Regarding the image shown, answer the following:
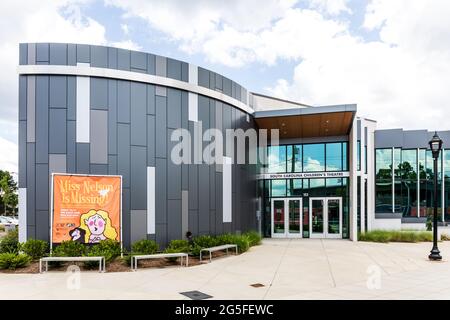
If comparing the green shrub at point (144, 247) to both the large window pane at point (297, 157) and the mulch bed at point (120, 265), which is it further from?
the large window pane at point (297, 157)

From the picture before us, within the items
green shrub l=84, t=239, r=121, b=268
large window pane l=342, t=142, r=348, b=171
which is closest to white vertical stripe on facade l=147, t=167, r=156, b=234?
green shrub l=84, t=239, r=121, b=268

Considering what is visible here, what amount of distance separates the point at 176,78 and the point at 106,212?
19.1 ft

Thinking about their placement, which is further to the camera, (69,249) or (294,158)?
(294,158)

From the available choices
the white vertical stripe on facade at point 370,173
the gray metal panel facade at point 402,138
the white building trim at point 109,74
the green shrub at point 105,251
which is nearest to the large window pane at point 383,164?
the gray metal panel facade at point 402,138

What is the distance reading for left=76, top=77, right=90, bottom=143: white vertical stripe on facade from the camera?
1316 cm

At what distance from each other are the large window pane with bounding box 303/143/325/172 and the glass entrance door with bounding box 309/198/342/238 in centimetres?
197

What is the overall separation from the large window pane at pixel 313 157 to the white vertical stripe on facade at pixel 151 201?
40.0 ft

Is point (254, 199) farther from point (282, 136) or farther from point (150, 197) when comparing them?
point (150, 197)

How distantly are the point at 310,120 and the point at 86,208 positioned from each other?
1208 cm

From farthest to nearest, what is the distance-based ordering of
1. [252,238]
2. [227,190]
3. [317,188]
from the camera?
[317,188] < [252,238] < [227,190]

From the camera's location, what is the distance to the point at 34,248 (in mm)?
12133

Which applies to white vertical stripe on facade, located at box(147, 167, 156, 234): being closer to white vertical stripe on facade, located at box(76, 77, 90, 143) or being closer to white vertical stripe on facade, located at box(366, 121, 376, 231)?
white vertical stripe on facade, located at box(76, 77, 90, 143)

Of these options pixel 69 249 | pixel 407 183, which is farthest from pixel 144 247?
pixel 407 183

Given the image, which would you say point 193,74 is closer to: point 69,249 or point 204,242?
point 204,242
